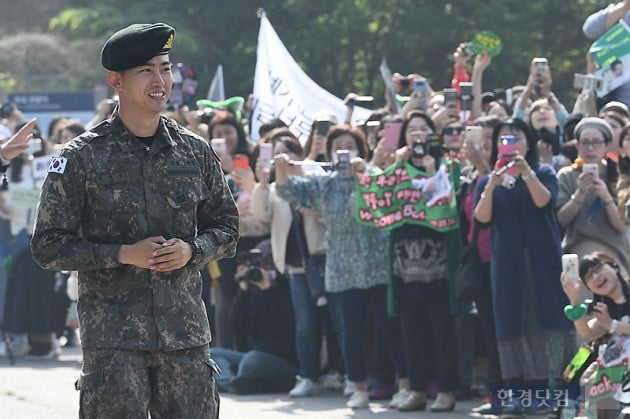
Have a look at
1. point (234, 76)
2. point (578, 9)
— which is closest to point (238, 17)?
point (234, 76)

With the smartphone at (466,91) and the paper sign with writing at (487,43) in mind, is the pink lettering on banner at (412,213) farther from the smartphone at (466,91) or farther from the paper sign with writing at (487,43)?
the paper sign with writing at (487,43)

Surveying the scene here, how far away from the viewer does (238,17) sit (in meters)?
40.6

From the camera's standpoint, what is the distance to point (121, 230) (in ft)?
19.7

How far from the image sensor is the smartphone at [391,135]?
11.5 meters

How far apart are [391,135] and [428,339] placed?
4.78ft

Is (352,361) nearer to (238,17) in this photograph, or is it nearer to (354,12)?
(354,12)

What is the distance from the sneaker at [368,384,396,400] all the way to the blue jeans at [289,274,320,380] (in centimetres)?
56

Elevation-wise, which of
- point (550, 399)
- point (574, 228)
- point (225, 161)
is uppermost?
point (225, 161)

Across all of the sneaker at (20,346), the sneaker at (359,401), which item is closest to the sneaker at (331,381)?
the sneaker at (359,401)

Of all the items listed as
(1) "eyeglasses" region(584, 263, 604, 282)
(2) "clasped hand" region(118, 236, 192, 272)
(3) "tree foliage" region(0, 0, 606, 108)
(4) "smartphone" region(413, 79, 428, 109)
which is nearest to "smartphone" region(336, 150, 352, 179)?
(4) "smartphone" region(413, 79, 428, 109)

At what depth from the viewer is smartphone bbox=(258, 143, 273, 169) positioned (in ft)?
40.4

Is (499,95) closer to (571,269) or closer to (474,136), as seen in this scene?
(474,136)

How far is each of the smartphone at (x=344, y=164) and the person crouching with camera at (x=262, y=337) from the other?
1216 mm

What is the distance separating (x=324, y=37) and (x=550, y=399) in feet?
89.9
